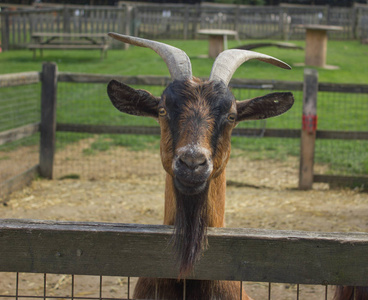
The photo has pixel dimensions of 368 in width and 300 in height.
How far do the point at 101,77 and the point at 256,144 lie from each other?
3.36 meters

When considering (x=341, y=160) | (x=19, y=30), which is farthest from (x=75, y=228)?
(x=19, y=30)

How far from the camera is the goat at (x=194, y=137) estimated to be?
2490 mm

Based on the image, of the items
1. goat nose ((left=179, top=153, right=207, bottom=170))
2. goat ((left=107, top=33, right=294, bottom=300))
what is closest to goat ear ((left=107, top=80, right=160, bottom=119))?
goat ((left=107, top=33, right=294, bottom=300))

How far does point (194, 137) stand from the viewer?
8.51ft

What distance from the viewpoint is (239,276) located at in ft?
6.39

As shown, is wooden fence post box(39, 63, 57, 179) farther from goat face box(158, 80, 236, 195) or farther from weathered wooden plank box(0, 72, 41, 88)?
goat face box(158, 80, 236, 195)

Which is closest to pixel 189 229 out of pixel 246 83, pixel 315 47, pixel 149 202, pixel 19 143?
pixel 149 202

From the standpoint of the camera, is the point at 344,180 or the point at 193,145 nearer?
the point at 193,145

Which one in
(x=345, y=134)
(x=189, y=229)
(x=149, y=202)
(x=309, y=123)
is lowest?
(x=149, y=202)

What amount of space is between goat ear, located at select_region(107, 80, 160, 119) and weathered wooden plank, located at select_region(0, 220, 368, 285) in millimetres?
1337

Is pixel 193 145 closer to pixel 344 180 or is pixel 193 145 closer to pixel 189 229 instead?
pixel 189 229

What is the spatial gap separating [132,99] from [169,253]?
1.44 m

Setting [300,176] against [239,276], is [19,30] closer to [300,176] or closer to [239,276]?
[300,176]

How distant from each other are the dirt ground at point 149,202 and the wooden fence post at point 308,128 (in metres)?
0.23
